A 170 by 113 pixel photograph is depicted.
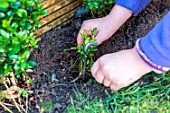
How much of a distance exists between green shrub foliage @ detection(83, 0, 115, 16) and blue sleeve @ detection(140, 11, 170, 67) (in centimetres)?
60

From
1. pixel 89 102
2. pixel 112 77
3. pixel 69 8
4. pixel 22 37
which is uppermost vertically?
pixel 69 8

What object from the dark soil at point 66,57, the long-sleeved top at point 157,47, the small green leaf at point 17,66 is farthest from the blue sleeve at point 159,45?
the small green leaf at point 17,66

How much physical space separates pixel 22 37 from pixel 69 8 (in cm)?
80

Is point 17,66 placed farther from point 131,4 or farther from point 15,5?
point 131,4

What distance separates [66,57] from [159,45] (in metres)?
0.69

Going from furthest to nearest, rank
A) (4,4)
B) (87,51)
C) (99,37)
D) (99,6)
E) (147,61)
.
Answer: (99,6) → (99,37) → (87,51) → (147,61) → (4,4)

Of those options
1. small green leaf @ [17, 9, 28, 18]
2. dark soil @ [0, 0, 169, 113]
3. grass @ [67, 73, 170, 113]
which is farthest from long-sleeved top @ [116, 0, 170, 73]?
small green leaf @ [17, 9, 28, 18]

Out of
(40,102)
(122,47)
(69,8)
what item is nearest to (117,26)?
(122,47)

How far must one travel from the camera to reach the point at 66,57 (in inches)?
78.9

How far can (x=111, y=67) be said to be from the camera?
5.24ft

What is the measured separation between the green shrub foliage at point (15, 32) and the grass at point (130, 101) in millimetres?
432

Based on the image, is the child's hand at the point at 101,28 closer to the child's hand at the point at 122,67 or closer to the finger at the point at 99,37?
the finger at the point at 99,37

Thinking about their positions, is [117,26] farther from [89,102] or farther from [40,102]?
[40,102]

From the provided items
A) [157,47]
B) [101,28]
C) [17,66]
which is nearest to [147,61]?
[157,47]
